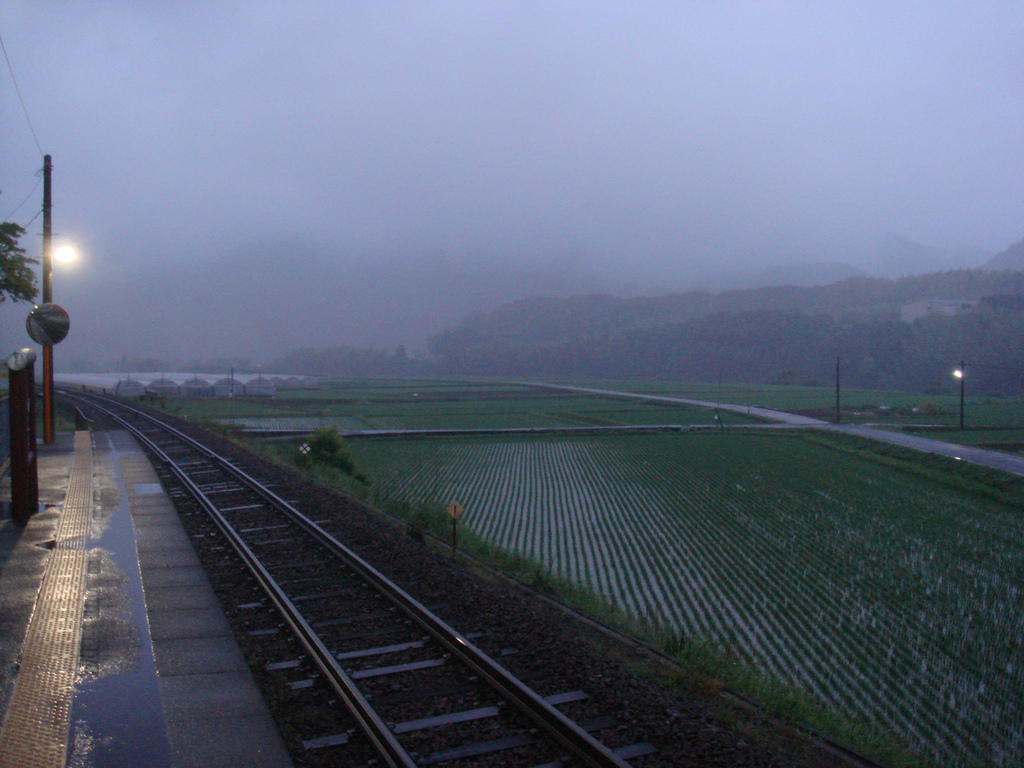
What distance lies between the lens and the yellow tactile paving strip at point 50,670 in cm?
475

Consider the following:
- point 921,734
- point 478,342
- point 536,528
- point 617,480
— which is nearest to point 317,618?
point 921,734

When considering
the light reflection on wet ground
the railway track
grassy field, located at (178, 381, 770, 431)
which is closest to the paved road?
grassy field, located at (178, 381, 770, 431)

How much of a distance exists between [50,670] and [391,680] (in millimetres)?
2703

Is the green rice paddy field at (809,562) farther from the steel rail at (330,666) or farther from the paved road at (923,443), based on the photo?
the steel rail at (330,666)

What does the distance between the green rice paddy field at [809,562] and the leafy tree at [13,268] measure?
11120mm

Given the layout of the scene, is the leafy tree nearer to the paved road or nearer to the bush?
the bush

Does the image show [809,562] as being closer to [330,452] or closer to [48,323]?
[48,323]

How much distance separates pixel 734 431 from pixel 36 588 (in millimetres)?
41177

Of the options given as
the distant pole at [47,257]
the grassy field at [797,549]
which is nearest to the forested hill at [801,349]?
the grassy field at [797,549]

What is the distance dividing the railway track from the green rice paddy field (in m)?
4.26

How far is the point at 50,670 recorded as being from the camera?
19.7 feet

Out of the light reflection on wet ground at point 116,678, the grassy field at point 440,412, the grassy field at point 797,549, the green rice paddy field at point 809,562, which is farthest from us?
the grassy field at point 440,412

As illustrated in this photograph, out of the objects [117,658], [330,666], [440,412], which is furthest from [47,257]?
[440,412]

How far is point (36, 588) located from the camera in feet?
26.5
